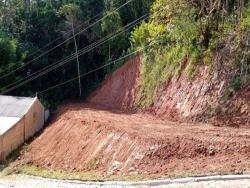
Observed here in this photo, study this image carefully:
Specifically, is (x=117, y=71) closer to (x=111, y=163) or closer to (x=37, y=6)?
(x=37, y=6)

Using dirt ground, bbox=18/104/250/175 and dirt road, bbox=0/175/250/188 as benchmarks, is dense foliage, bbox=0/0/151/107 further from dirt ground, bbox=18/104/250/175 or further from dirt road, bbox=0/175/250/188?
dirt road, bbox=0/175/250/188

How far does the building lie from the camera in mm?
23609

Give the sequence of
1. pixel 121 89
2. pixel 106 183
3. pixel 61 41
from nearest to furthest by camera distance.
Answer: pixel 106 183
pixel 121 89
pixel 61 41

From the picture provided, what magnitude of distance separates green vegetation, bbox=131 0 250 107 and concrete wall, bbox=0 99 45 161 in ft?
22.1

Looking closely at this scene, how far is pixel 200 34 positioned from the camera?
837 inches

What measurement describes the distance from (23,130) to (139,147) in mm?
10801

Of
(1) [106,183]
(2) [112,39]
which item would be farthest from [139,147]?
(2) [112,39]

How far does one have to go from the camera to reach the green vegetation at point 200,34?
1891 centimetres

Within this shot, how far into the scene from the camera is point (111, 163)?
16984 mm

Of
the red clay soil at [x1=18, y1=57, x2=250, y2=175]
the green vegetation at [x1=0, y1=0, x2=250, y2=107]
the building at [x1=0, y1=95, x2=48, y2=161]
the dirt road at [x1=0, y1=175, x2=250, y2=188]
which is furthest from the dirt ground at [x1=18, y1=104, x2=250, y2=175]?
the green vegetation at [x1=0, y1=0, x2=250, y2=107]

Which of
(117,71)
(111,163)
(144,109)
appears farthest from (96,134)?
(117,71)

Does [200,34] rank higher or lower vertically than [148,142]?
higher

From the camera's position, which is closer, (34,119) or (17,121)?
(17,121)

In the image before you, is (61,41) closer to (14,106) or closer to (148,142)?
(14,106)
